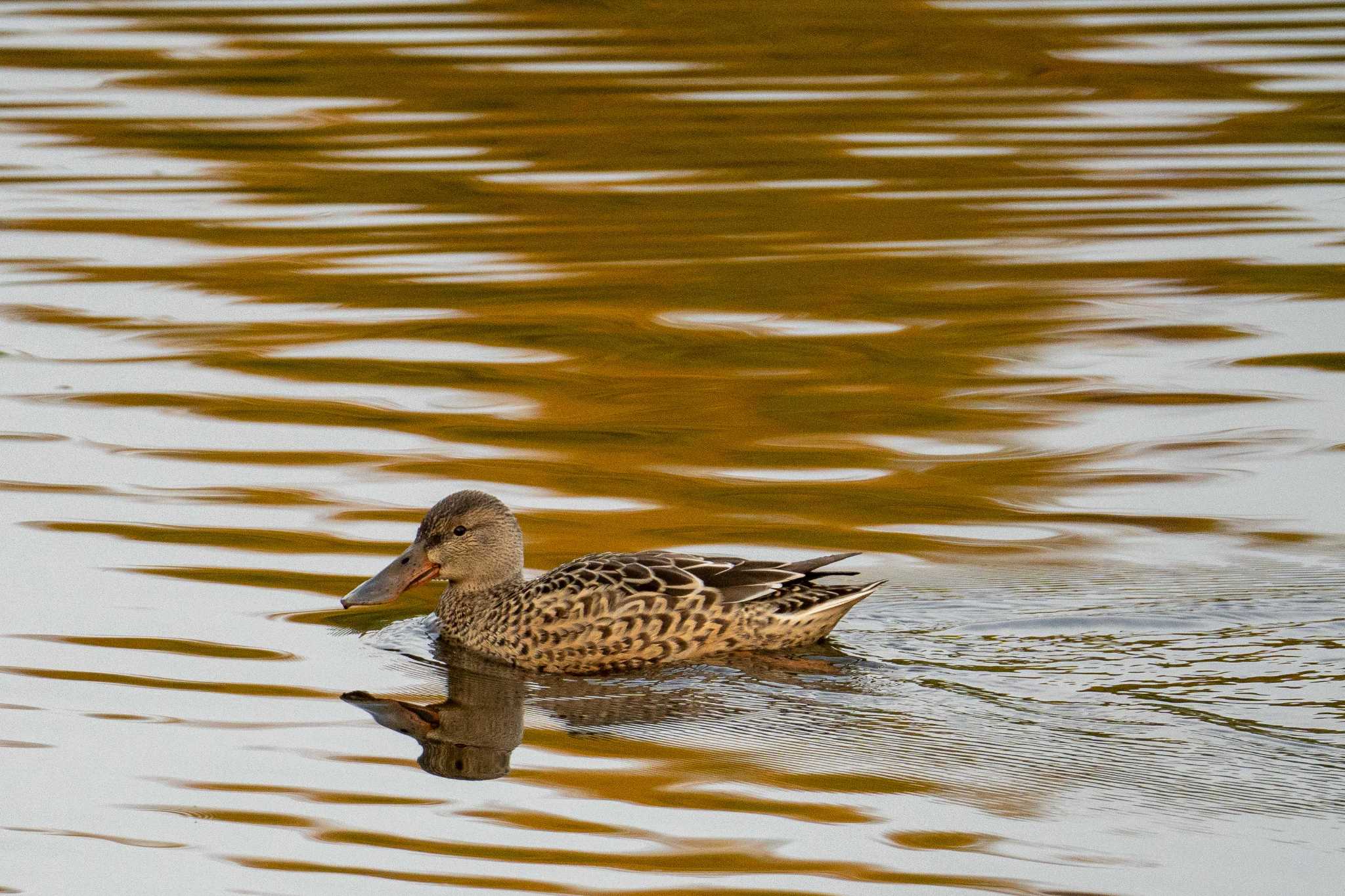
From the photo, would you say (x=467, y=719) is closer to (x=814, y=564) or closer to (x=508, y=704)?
(x=508, y=704)

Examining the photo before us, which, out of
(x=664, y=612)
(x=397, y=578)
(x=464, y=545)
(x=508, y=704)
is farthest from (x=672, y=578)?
(x=397, y=578)

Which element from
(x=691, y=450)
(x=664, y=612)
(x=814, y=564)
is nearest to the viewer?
(x=814, y=564)

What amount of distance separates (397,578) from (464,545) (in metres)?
0.25

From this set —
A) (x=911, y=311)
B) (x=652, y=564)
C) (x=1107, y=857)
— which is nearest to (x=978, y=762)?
(x=1107, y=857)

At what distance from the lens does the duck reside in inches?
269

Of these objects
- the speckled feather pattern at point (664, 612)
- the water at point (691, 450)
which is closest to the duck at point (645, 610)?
the speckled feather pattern at point (664, 612)

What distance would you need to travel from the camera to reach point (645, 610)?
6898mm

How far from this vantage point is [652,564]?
703cm

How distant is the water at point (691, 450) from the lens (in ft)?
18.2

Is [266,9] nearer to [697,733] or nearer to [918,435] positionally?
[918,435]

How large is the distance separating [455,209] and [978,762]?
28.9ft

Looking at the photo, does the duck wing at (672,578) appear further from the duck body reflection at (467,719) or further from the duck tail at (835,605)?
the duck body reflection at (467,719)

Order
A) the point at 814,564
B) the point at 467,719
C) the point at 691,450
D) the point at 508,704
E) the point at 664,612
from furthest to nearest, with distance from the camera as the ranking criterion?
the point at 691,450 → the point at 664,612 → the point at 814,564 → the point at 508,704 → the point at 467,719

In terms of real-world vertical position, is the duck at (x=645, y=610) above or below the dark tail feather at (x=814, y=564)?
below
